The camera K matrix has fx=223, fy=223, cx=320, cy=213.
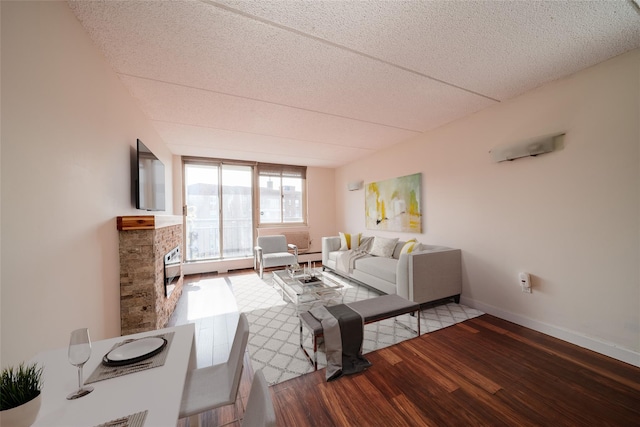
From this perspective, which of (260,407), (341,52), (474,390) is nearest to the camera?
(260,407)

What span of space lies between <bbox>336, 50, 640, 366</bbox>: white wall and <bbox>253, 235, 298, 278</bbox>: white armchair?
2881 millimetres

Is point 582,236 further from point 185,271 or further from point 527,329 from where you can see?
point 185,271

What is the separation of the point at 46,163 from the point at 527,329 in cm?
417

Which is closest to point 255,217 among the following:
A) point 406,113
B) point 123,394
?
point 406,113

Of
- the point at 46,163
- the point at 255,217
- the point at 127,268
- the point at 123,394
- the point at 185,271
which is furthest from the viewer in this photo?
the point at 255,217

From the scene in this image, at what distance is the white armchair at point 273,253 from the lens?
4387mm

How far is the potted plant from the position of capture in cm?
58

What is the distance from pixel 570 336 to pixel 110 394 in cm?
351

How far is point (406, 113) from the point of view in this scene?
290 centimetres

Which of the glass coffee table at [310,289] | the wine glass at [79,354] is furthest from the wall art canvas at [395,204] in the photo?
the wine glass at [79,354]

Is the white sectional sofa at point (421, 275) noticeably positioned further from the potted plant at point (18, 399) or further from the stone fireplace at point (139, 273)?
the potted plant at point (18, 399)

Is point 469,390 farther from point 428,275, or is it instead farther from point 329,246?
point 329,246

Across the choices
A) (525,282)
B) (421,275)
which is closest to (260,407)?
(421,275)

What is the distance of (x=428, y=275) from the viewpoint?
9.34 feet
